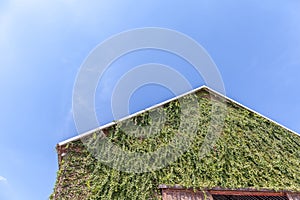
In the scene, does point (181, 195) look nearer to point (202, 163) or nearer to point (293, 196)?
point (202, 163)

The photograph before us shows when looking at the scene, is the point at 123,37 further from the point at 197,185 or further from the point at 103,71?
the point at 197,185

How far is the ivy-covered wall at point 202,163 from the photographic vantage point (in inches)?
205

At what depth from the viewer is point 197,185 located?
551 centimetres

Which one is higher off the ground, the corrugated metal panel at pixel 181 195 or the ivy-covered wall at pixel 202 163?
the ivy-covered wall at pixel 202 163

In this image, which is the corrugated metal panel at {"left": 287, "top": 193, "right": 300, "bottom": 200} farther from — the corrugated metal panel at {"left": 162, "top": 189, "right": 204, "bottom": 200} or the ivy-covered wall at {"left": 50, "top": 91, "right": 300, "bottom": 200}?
the corrugated metal panel at {"left": 162, "top": 189, "right": 204, "bottom": 200}

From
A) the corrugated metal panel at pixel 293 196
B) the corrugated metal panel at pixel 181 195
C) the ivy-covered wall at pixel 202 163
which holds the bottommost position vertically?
the corrugated metal panel at pixel 181 195

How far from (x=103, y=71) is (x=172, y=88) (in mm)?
2418

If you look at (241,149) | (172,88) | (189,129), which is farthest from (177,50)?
(241,149)

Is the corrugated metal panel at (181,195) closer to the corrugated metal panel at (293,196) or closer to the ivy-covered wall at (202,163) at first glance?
the ivy-covered wall at (202,163)

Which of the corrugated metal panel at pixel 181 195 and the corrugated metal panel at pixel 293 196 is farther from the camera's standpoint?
the corrugated metal panel at pixel 293 196

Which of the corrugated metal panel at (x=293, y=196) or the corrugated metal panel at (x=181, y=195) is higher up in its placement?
the corrugated metal panel at (x=293, y=196)

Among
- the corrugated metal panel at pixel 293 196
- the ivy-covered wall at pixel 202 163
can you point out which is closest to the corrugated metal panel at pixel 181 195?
the ivy-covered wall at pixel 202 163

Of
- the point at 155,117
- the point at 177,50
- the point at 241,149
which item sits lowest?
the point at 241,149

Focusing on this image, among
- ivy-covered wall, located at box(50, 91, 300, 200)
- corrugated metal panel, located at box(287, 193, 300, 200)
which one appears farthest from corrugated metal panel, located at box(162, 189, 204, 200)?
corrugated metal panel, located at box(287, 193, 300, 200)
